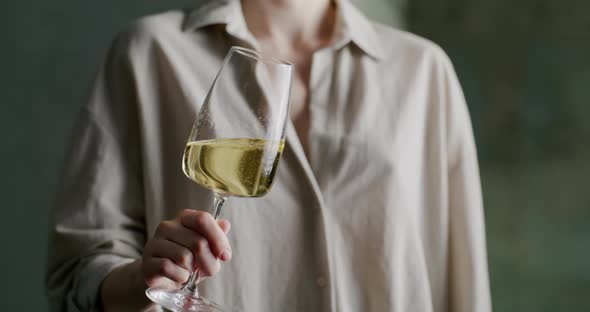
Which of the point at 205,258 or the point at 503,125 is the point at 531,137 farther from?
the point at 205,258

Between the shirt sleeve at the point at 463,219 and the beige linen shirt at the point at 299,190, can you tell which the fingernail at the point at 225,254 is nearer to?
the beige linen shirt at the point at 299,190

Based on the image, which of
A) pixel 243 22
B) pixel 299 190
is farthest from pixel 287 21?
pixel 299 190

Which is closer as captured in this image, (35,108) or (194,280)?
(194,280)

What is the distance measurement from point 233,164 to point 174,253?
0.40 feet

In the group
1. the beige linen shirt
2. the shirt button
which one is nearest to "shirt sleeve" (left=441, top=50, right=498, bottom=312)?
the beige linen shirt

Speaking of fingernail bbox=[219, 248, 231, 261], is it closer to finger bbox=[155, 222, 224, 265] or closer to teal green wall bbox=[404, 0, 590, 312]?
finger bbox=[155, 222, 224, 265]

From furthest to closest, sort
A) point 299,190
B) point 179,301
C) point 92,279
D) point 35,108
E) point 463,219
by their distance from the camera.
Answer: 1. point 35,108
2. point 463,219
3. point 299,190
4. point 92,279
5. point 179,301

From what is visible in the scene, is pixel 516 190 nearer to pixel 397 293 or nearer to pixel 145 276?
pixel 397 293

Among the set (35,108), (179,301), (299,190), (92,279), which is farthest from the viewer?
(35,108)

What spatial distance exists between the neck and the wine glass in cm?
43

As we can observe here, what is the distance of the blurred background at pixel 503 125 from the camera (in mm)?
1432

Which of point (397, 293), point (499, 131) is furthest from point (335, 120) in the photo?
point (499, 131)

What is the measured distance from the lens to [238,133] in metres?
0.71

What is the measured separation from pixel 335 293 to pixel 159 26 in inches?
20.9
